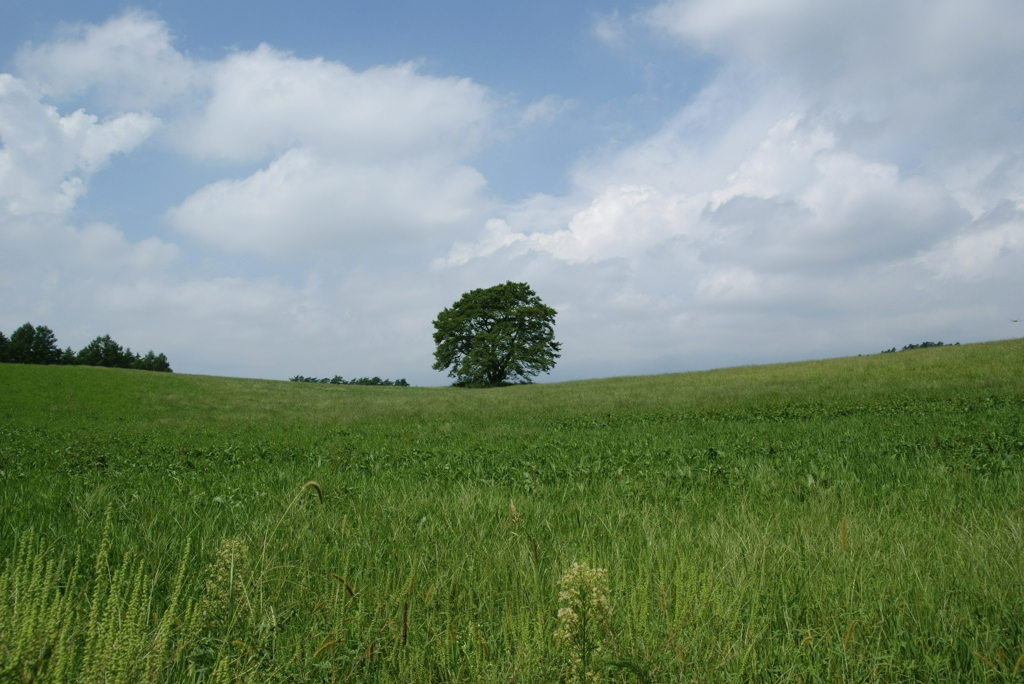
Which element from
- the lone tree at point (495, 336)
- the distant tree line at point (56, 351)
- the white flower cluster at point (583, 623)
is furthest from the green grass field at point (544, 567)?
the distant tree line at point (56, 351)

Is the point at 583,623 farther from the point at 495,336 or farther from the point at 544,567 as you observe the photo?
the point at 495,336

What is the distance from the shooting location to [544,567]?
11.8ft

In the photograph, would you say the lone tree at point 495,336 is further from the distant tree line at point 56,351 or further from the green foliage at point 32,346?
the green foliage at point 32,346

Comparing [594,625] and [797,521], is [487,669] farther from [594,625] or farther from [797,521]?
[797,521]

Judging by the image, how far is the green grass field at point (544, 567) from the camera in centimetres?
234

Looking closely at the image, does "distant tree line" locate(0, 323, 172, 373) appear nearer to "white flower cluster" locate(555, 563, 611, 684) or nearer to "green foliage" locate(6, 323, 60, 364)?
"green foliage" locate(6, 323, 60, 364)

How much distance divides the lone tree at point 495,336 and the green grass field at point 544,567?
50.5 meters

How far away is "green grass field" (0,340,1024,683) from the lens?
2340 millimetres

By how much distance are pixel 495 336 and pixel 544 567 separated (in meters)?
57.2

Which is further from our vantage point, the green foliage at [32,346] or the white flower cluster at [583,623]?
the green foliage at [32,346]

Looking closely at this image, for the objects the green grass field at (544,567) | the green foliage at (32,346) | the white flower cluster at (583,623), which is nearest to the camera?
the white flower cluster at (583,623)

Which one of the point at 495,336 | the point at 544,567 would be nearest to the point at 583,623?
the point at 544,567

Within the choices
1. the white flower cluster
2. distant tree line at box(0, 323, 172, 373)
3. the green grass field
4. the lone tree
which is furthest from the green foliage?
the white flower cluster

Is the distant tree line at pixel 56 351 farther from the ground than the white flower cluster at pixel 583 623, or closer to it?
farther from the ground
